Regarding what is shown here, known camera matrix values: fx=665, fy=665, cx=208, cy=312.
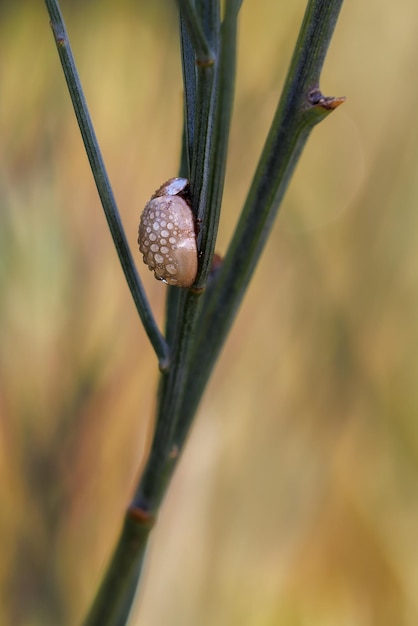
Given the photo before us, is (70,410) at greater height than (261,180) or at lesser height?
lesser

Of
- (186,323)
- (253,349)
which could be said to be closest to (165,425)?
(186,323)

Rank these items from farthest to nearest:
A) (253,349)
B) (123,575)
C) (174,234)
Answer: (253,349), (123,575), (174,234)

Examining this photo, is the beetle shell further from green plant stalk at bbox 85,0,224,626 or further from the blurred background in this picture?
the blurred background

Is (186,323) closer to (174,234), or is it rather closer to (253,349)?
(174,234)

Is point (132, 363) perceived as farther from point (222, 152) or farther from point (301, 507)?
point (222, 152)

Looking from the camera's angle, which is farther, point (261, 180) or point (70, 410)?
point (70, 410)

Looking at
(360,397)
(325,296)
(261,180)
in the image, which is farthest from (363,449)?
(261,180)

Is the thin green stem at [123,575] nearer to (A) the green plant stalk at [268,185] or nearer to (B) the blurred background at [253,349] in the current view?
(A) the green plant stalk at [268,185]
